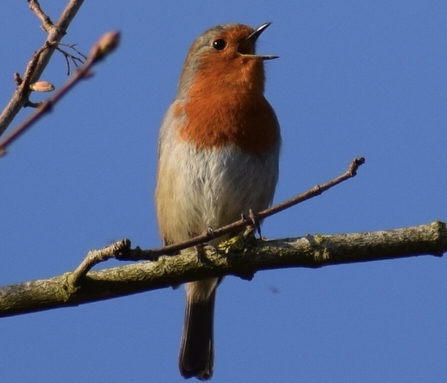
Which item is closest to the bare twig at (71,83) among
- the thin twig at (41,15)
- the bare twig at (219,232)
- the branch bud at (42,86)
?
the branch bud at (42,86)

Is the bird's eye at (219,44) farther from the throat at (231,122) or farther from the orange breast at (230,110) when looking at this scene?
the throat at (231,122)

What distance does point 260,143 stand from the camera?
7062 mm

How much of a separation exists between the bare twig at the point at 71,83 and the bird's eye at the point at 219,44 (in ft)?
19.0

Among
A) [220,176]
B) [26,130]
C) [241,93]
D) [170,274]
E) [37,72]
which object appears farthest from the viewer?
[241,93]

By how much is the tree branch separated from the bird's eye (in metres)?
3.34

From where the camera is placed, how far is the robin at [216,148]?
22.7 ft

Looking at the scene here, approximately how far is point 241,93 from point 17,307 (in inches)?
133

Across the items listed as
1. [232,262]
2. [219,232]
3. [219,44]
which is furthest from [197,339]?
[219,232]

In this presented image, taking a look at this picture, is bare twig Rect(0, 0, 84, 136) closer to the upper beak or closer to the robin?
the robin

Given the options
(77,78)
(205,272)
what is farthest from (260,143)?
(77,78)

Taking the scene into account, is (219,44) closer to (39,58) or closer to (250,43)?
(250,43)

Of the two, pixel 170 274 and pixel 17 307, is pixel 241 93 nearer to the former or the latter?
pixel 170 274

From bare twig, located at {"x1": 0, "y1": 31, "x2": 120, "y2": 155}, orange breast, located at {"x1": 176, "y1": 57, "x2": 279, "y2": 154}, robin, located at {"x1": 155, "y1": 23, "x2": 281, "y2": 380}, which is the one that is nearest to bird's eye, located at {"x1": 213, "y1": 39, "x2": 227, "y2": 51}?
robin, located at {"x1": 155, "y1": 23, "x2": 281, "y2": 380}

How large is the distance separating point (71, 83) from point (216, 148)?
4.90 metres
